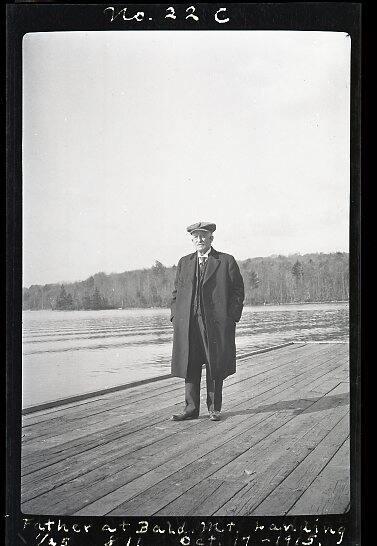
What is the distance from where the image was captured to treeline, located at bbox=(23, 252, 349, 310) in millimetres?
2113

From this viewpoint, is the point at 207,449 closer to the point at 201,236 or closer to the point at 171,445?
the point at 171,445

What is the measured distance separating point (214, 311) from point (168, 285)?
161 millimetres

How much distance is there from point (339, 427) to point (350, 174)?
0.76 meters

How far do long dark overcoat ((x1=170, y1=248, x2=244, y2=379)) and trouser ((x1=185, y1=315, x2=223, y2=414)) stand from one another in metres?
0.01

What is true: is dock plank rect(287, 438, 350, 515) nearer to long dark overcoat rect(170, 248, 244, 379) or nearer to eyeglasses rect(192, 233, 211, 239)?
long dark overcoat rect(170, 248, 244, 379)

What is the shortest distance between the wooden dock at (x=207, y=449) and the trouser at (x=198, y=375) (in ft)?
0.08

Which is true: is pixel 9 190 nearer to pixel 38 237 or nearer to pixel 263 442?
pixel 38 237

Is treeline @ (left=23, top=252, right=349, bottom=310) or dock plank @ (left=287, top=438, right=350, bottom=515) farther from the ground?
treeline @ (left=23, top=252, right=349, bottom=310)

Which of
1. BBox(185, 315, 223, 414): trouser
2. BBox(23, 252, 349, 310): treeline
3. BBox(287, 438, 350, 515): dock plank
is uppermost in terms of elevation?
BBox(23, 252, 349, 310): treeline

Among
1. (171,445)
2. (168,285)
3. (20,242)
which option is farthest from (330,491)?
(20,242)

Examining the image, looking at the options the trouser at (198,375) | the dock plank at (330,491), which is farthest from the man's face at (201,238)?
the dock plank at (330,491)

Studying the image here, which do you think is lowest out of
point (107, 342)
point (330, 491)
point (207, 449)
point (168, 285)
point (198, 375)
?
point (330, 491)

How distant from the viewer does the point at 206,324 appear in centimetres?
216

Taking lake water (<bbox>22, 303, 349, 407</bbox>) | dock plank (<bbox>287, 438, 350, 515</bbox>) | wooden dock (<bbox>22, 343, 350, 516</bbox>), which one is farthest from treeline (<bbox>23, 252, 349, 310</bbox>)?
dock plank (<bbox>287, 438, 350, 515</bbox>)
